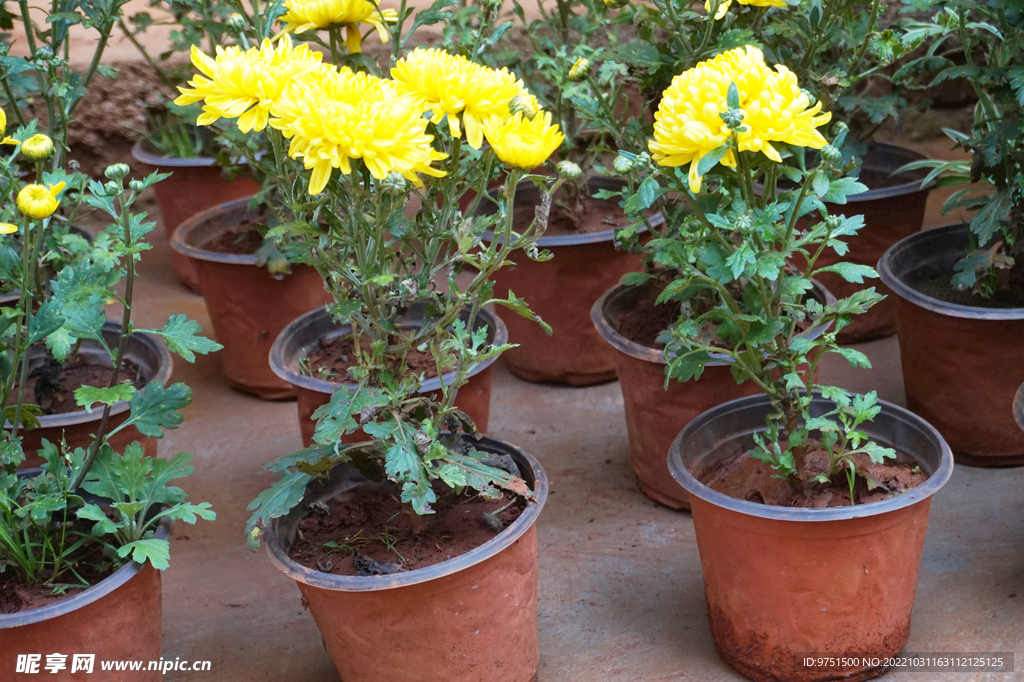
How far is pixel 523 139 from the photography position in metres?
1.43

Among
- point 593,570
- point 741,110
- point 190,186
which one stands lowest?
point 593,570

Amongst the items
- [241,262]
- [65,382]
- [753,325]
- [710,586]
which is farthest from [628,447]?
[65,382]

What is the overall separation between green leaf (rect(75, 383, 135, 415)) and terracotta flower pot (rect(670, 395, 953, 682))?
101 centimetres

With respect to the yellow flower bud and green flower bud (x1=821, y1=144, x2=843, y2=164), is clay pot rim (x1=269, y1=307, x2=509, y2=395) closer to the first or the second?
the yellow flower bud

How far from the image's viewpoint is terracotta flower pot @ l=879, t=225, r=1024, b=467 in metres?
2.23

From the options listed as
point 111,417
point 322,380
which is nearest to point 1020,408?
point 322,380

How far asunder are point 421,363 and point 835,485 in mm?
1030

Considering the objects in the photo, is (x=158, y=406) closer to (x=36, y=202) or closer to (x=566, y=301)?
(x=36, y=202)

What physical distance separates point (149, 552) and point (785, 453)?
3.80 feet

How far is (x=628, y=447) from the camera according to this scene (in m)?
2.66

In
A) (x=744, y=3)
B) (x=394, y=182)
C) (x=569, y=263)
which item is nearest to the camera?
(x=394, y=182)

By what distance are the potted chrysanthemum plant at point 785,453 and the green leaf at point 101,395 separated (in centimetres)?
97

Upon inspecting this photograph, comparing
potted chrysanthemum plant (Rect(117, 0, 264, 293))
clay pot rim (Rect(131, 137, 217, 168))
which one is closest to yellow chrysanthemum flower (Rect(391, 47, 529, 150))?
potted chrysanthemum plant (Rect(117, 0, 264, 293))

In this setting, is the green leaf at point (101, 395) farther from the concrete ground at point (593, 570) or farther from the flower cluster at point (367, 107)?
the concrete ground at point (593, 570)
